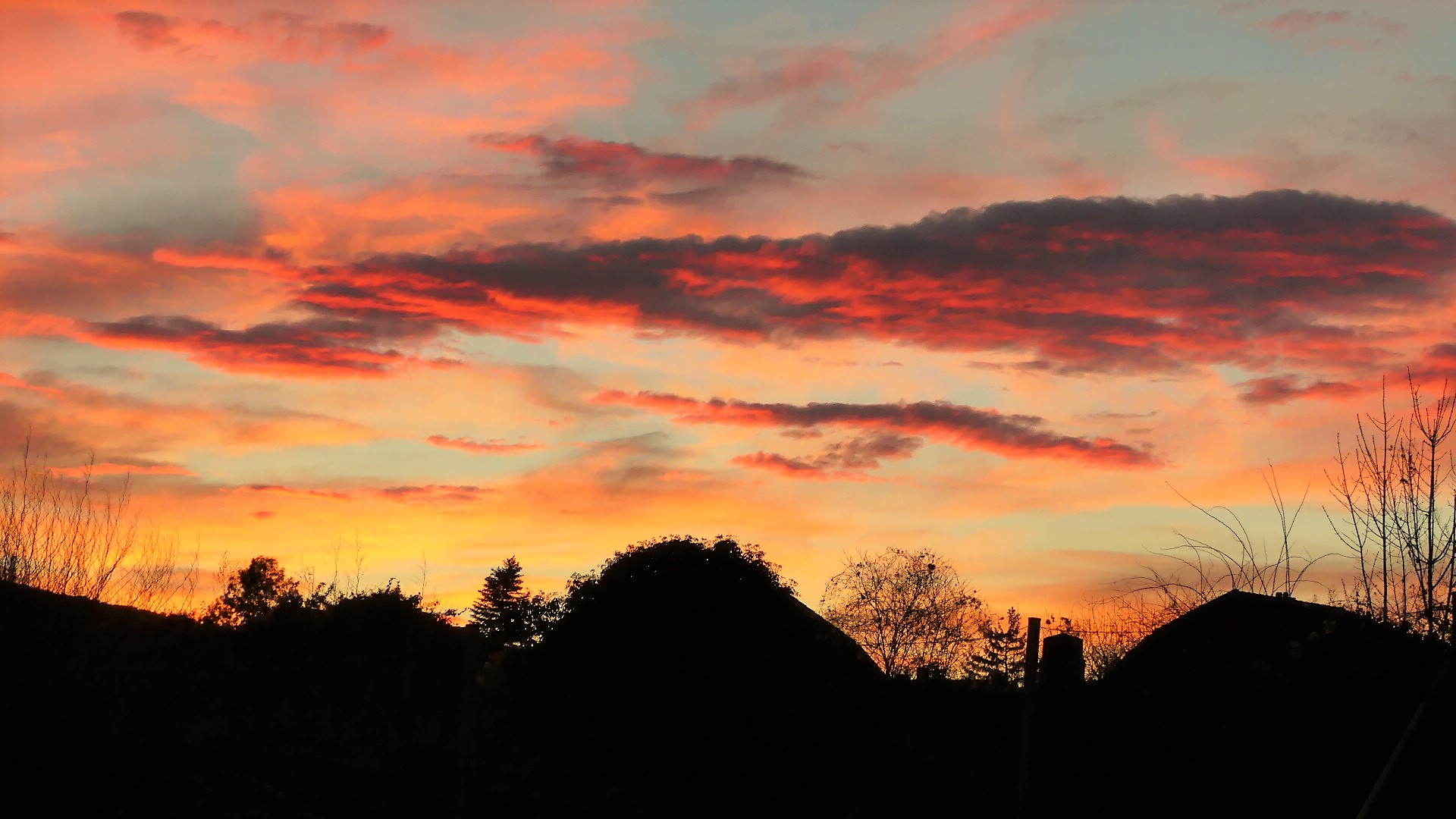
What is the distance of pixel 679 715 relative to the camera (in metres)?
17.4

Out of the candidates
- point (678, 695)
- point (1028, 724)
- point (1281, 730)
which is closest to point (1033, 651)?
point (1028, 724)

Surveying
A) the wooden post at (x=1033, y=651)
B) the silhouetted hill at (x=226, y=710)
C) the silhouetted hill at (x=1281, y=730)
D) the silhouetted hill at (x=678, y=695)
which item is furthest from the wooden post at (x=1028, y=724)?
the silhouetted hill at (x=226, y=710)

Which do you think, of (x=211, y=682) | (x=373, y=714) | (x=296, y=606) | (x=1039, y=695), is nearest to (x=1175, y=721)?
(x=1039, y=695)

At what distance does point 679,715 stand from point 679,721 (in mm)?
90

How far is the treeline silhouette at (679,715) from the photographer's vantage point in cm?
1310

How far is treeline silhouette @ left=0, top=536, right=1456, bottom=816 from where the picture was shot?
13102mm

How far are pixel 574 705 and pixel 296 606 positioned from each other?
8.62 meters

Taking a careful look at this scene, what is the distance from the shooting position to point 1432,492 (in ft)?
60.6

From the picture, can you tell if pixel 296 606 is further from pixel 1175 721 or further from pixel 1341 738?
pixel 1341 738

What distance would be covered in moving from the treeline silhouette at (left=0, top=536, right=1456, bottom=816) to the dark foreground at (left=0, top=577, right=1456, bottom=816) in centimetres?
4

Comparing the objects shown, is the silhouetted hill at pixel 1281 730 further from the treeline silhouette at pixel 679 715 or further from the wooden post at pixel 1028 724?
the wooden post at pixel 1028 724

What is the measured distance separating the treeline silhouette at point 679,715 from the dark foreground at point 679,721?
0.12ft

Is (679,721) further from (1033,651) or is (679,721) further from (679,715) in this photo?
(1033,651)

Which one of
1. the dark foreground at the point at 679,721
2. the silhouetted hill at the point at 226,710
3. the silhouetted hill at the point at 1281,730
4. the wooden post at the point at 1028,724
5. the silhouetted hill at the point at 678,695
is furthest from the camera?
the silhouetted hill at the point at 678,695
